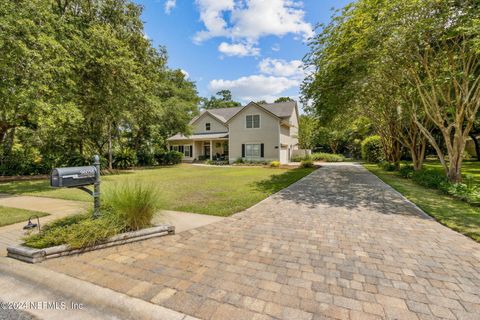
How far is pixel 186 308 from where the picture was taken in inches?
90.9

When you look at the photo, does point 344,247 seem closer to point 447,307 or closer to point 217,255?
point 447,307

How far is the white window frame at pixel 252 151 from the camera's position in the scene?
80.2 ft

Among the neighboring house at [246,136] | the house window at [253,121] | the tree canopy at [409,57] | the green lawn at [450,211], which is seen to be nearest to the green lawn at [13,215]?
the green lawn at [450,211]

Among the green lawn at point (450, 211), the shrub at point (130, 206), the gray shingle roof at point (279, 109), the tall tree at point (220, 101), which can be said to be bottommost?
the green lawn at point (450, 211)

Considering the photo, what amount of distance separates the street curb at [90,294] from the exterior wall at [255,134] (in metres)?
21.8

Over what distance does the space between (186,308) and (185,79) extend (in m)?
36.1

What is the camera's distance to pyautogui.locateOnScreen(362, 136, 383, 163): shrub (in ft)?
79.6

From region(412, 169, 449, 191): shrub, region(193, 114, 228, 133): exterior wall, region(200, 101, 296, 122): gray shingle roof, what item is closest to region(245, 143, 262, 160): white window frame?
region(200, 101, 296, 122): gray shingle roof

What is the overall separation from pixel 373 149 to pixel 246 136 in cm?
1466

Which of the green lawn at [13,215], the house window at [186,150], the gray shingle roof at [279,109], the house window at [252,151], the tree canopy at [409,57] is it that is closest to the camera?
the green lawn at [13,215]

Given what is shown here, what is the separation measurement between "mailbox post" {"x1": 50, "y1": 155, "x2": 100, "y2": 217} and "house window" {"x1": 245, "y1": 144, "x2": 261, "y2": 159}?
827 inches

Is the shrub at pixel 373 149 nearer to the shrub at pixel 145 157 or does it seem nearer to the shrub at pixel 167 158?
the shrub at pixel 167 158

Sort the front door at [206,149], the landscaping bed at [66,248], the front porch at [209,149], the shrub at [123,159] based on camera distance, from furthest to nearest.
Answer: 1. the front door at [206,149]
2. the front porch at [209,149]
3. the shrub at [123,159]
4. the landscaping bed at [66,248]

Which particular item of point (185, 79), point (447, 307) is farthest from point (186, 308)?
point (185, 79)
